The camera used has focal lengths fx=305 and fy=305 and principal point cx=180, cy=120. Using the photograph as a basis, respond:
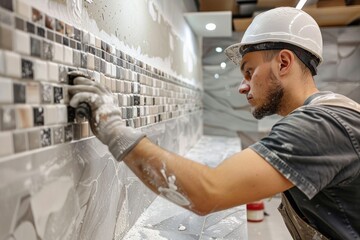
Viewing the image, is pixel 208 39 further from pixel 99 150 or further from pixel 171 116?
pixel 99 150

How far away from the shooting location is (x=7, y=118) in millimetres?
588

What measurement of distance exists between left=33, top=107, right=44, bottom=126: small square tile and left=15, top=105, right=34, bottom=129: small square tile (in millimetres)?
10

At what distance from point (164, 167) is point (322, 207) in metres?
0.58

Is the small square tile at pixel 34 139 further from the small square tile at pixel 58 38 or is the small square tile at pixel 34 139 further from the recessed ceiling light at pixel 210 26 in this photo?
the recessed ceiling light at pixel 210 26

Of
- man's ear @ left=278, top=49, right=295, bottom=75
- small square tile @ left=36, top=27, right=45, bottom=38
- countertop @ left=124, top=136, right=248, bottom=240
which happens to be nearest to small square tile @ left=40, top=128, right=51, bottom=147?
small square tile @ left=36, top=27, right=45, bottom=38

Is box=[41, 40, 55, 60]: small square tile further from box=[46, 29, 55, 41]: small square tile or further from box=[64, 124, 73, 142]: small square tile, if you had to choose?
box=[64, 124, 73, 142]: small square tile

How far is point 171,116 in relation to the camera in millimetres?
2205

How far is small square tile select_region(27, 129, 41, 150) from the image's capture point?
66 centimetres

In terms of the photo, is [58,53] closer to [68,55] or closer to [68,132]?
[68,55]

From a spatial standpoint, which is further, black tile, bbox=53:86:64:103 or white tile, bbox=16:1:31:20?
black tile, bbox=53:86:64:103


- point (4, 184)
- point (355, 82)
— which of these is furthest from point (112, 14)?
point (355, 82)

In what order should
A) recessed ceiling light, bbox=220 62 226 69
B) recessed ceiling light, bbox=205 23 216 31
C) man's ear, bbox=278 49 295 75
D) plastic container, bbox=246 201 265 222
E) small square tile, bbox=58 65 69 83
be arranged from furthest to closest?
recessed ceiling light, bbox=220 62 226 69
recessed ceiling light, bbox=205 23 216 31
plastic container, bbox=246 201 265 222
man's ear, bbox=278 49 295 75
small square tile, bbox=58 65 69 83

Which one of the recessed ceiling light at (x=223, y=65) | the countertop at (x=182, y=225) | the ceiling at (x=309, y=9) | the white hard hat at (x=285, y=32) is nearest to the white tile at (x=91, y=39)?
the white hard hat at (x=285, y=32)

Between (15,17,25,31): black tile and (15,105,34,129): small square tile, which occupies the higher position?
(15,17,25,31): black tile
